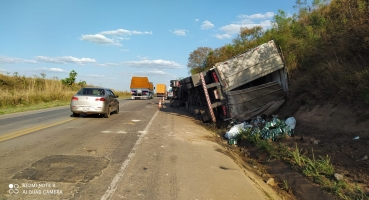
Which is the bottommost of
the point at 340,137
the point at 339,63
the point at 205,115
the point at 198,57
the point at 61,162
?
the point at 61,162

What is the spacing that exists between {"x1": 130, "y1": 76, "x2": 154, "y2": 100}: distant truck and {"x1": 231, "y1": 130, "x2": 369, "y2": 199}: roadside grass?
35.3 meters

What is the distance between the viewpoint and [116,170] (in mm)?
5555

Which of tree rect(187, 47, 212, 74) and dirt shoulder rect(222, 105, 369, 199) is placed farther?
tree rect(187, 47, 212, 74)

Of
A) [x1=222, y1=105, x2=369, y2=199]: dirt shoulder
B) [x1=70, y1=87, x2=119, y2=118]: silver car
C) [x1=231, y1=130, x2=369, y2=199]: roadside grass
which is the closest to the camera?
[x1=231, y1=130, x2=369, y2=199]: roadside grass

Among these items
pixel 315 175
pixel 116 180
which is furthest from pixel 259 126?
pixel 116 180

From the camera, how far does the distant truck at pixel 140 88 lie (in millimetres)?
42688

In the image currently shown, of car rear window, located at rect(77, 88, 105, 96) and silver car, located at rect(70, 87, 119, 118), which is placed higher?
car rear window, located at rect(77, 88, 105, 96)

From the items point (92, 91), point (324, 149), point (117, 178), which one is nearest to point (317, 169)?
point (324, 149)

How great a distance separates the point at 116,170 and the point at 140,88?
3808 cm

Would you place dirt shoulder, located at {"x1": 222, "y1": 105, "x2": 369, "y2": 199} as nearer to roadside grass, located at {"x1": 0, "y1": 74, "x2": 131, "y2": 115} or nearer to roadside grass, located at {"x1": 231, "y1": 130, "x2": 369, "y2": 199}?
roadside grass, located at {"x1": 231, "y1": 130, "x2": 369, "y2": 199}

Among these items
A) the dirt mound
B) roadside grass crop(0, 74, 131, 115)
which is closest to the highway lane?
the dirt mound

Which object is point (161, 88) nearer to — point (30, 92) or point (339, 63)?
point (30, 92)

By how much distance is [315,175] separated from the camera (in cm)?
566

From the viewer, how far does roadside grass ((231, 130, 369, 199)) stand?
16.1 feet
